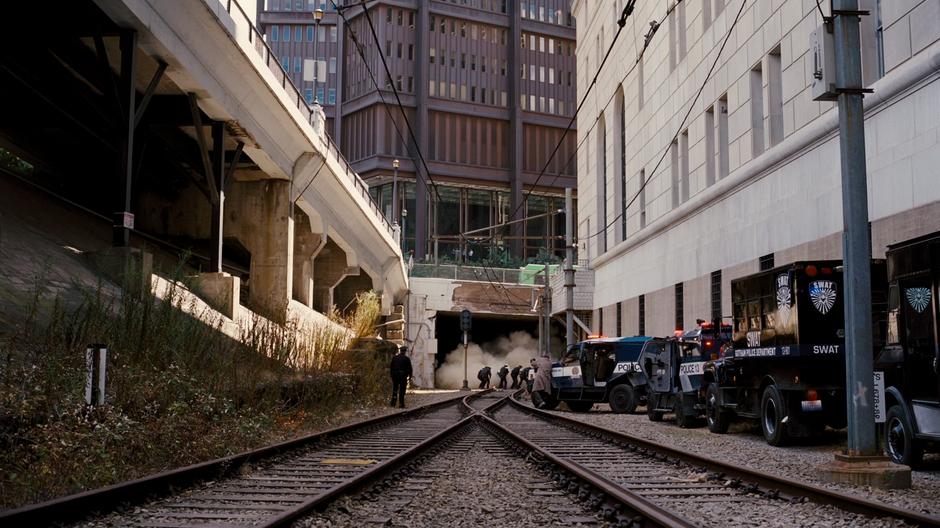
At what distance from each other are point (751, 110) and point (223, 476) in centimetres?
2224

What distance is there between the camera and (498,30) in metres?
86.4

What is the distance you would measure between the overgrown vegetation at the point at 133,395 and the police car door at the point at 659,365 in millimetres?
7763

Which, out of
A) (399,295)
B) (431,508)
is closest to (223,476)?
(431,508)

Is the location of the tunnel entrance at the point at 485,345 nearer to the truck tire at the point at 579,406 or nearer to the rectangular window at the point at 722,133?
the rectangular window at the point at 722,133

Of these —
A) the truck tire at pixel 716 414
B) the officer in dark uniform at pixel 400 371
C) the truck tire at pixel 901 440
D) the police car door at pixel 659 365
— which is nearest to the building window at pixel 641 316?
the officer in dark uniform at pixel 400 371

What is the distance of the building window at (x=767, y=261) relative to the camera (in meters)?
26.3

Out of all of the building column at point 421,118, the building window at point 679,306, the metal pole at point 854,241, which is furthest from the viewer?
the building column at point 421,118

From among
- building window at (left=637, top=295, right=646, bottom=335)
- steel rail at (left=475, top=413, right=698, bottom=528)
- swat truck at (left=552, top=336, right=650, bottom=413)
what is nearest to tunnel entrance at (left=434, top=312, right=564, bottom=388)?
building window at (left=637, top=295, right=646, bottom=335)

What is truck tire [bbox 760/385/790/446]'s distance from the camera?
49.8ft

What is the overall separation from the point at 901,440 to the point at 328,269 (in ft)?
121

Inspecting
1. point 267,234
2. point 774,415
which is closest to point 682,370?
point 774,415

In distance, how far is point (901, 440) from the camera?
39.7 ft

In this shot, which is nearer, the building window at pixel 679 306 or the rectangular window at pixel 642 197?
the building window at pixel 679 306

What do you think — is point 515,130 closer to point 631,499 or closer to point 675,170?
point 675,170
